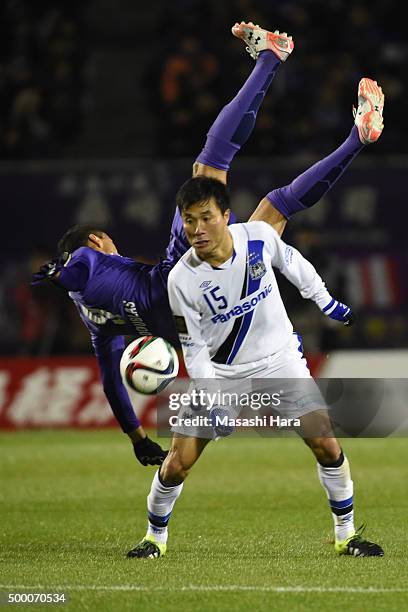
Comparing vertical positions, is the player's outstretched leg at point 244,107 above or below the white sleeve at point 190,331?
above

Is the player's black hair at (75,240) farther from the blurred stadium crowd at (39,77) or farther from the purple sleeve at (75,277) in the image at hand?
the blurred stadium crowd at (39,77)

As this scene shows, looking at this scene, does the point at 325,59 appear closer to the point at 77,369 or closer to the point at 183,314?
the point at 77,369

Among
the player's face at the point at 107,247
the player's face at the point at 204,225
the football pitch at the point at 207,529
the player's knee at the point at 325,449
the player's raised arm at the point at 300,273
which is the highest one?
the player's face at the point at 204,225

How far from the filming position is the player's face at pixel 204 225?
675 cm

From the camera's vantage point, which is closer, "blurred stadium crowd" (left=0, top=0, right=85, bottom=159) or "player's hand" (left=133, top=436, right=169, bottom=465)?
"player's hand" (left=133, top=436, right=169, bottom=465)

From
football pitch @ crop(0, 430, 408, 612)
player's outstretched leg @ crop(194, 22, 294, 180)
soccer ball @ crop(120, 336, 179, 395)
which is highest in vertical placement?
player's outstretched leg @ crop(194, 22, 294, 180)

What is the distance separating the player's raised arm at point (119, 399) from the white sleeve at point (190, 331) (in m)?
1.50

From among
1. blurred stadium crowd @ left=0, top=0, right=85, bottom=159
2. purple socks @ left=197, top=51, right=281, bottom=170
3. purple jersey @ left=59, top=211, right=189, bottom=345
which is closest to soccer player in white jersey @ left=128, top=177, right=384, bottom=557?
purple jersey @ left=59, top=211, right=189, bottom=345

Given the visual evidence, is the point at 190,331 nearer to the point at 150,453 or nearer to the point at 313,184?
the point at 313,184

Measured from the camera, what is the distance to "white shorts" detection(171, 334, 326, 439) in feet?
23.2

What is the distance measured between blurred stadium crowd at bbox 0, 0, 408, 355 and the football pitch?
2.32m

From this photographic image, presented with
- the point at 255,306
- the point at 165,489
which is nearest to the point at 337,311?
the point at 255,306

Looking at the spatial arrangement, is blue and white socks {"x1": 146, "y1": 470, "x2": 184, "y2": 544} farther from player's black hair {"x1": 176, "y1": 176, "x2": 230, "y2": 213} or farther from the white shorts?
player's black hair {"x1": 176, "y1": 176, "x2": 230, "y2": 213}

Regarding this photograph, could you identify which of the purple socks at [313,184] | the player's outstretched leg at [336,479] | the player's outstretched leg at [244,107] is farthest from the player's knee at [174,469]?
the player's outstretched leg at [244,107]
